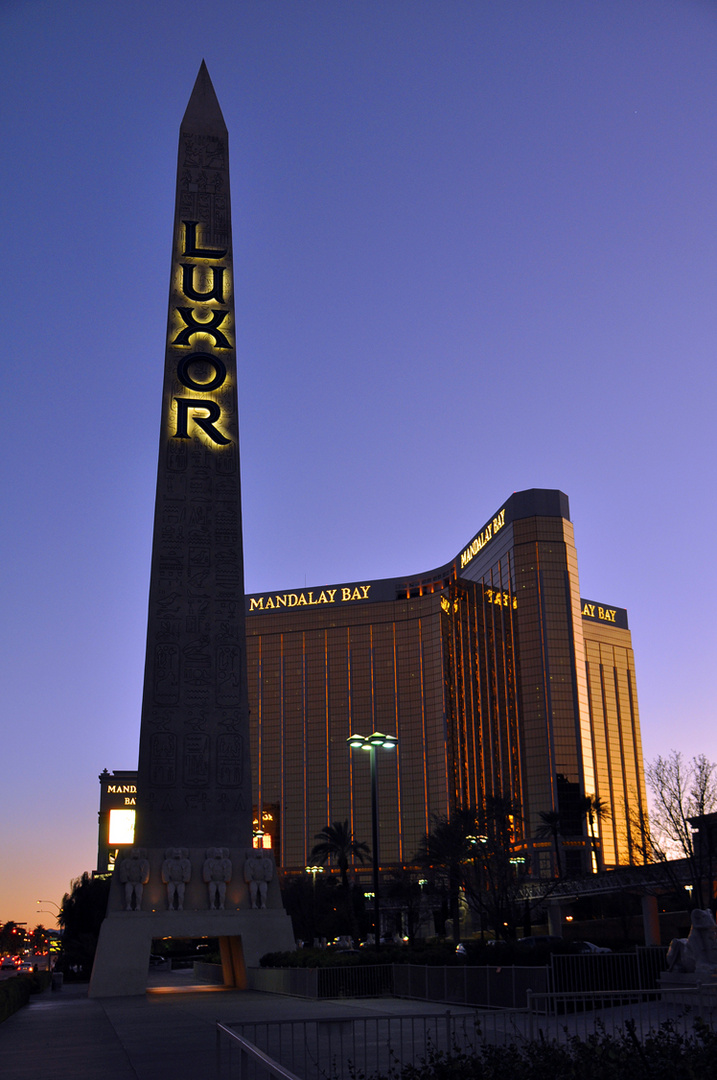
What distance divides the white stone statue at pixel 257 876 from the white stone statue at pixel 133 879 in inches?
147

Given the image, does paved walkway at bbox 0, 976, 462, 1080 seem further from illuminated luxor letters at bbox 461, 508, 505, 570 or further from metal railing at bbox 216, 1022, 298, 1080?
illuminated luxor letters at bbox 461, 508, 505, 570

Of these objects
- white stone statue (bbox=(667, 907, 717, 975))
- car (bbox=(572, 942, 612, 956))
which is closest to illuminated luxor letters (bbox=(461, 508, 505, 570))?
car (bbox=(572, 942, 612, 956))

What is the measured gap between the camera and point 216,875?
3675cm

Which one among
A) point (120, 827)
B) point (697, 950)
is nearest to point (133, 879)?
point (697, 950)

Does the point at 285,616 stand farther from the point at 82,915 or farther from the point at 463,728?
the point at 82,915

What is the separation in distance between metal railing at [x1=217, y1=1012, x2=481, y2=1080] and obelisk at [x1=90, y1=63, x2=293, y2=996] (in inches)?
715

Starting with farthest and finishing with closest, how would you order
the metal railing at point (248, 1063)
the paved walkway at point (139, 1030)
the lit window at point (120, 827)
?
the lit window at point (120, 827) → the paved walkway at point (139, 1030) → the metal railing at point (248, 1063)

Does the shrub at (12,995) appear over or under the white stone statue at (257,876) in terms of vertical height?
under

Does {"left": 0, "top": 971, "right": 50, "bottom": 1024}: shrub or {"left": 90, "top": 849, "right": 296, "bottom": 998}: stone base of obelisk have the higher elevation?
{"left": 90, "top": 849, "right": 296, "bottom": 998}: stone base of obelisk

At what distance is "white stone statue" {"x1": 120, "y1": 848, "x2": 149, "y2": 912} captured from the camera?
3562 cm

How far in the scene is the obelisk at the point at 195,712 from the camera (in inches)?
1412

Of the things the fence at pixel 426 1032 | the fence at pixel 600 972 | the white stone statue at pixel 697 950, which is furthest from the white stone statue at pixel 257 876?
the white stone statue at pixel 697 950

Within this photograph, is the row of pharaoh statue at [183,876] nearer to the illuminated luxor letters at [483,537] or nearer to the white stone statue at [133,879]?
the white stone statue at [133,879]

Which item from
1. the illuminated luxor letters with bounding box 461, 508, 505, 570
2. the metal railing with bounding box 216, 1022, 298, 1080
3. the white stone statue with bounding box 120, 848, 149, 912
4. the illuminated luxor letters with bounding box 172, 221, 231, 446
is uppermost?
the illuminated luxor letters with bounding box 461, 508, 505, 570
